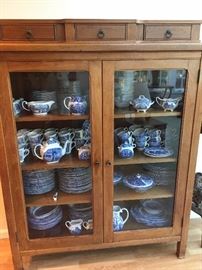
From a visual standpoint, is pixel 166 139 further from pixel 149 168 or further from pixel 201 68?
pixel 201 68

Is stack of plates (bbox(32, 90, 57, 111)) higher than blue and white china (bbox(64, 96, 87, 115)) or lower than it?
higher

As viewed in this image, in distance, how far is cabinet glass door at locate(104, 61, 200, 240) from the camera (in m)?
1.33

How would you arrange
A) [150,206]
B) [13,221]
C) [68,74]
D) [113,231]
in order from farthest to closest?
[150,206], [113,231], [13,221], [68,74]

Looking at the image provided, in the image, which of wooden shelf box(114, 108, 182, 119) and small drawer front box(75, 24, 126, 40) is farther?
wooden shelf box(114, 108, 182, 119)

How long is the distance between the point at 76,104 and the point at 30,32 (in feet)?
1.31

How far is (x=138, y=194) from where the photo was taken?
1.54 metres

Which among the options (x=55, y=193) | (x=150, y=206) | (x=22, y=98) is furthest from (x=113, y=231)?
(x=22, y=98)

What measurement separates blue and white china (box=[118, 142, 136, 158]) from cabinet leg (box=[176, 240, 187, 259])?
2.19 ft

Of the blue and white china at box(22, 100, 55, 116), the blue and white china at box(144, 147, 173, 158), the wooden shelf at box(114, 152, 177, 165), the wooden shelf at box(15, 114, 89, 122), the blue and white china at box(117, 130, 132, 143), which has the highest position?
the blue and white china at box(22, 100, 55, 116)

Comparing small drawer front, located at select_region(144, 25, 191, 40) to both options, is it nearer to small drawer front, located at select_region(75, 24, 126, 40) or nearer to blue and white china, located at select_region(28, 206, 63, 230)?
small drawer front, located at select_region(75, 24, 126, 40)

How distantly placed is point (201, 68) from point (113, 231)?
100 centimetres

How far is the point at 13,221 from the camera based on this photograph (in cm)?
142

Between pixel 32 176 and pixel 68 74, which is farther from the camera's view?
pixel 32 176

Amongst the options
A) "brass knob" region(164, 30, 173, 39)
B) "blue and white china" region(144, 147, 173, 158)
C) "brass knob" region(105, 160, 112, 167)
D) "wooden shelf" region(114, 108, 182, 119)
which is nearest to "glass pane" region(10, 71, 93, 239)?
"brass knob" region(105, 160, 112, 167)
